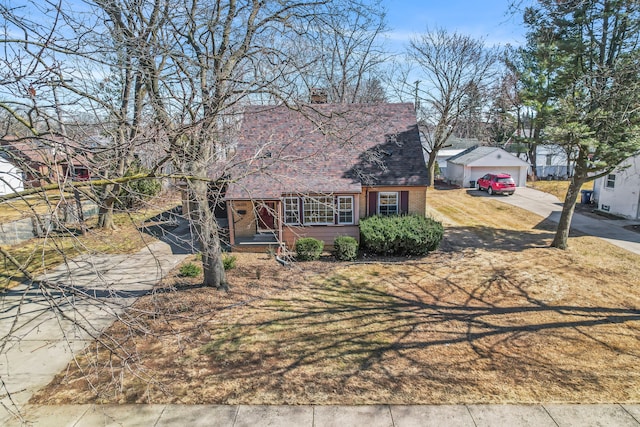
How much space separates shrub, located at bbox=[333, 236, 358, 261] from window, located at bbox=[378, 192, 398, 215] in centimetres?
272

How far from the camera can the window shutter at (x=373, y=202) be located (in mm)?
16797

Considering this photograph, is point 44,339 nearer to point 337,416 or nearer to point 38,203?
point 38,203

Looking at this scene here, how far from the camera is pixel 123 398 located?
6.64 metres

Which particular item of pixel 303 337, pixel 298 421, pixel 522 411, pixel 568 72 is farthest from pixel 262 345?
pixel 568 72

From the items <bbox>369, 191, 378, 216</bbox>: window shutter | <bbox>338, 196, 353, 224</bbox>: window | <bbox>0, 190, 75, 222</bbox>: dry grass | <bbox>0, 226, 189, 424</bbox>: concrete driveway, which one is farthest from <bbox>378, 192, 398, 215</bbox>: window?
<bbox>0, 190, 75, 222</bbox>: dry grass

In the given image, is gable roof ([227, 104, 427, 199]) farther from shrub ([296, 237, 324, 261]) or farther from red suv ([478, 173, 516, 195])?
red suv ([478, 173, 516, 195])

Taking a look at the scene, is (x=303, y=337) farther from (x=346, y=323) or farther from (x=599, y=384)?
(x=599, y=384)

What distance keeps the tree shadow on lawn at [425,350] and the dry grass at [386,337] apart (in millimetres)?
34

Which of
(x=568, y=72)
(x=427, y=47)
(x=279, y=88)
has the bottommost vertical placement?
(x=279, y=88)

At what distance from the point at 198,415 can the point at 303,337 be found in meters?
3.07

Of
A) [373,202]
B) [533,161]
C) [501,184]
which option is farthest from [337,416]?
[533,161]

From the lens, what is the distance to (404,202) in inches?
659

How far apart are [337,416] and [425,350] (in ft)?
9.39

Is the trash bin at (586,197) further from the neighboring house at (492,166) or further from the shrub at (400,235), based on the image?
the shrub at (400,235)
